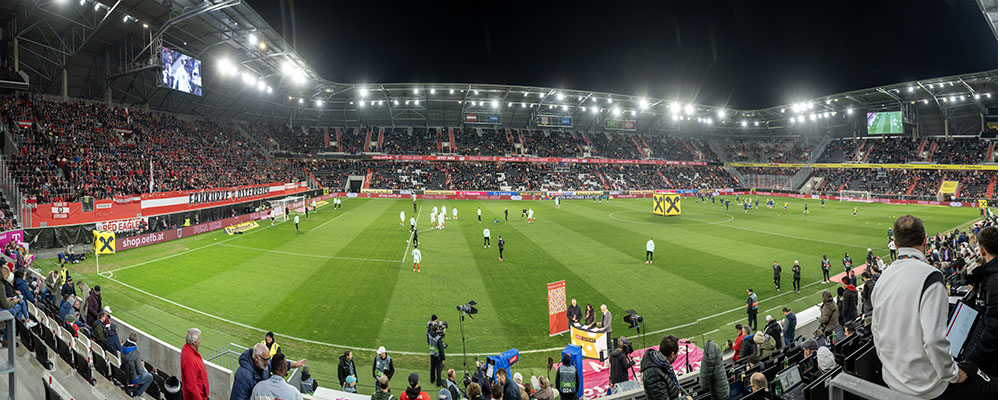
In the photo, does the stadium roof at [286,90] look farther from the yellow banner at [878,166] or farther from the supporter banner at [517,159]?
the yellow banner at [878,166]

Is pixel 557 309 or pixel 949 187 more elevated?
pixel 949 187

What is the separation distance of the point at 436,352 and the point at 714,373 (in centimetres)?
622

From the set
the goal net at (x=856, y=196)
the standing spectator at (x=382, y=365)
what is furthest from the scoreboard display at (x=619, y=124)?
the standing spectator at (x=382, y=365)

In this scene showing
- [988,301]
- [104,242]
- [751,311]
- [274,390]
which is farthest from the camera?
[104,242]

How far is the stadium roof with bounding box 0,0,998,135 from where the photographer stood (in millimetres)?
30641

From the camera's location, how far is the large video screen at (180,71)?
33438 mm

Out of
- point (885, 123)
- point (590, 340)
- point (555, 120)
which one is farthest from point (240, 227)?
point (885, 123)

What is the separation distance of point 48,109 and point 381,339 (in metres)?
39.1

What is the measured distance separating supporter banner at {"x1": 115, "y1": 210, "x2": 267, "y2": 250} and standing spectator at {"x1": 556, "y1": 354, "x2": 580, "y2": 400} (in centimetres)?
2722

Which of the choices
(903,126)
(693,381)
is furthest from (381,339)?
(903,126)

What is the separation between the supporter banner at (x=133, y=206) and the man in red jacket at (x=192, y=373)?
25.3 m

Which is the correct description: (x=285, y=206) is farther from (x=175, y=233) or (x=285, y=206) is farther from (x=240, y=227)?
(x=175, y=233)

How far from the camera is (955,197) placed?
173 ft

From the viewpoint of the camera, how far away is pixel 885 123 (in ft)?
212
